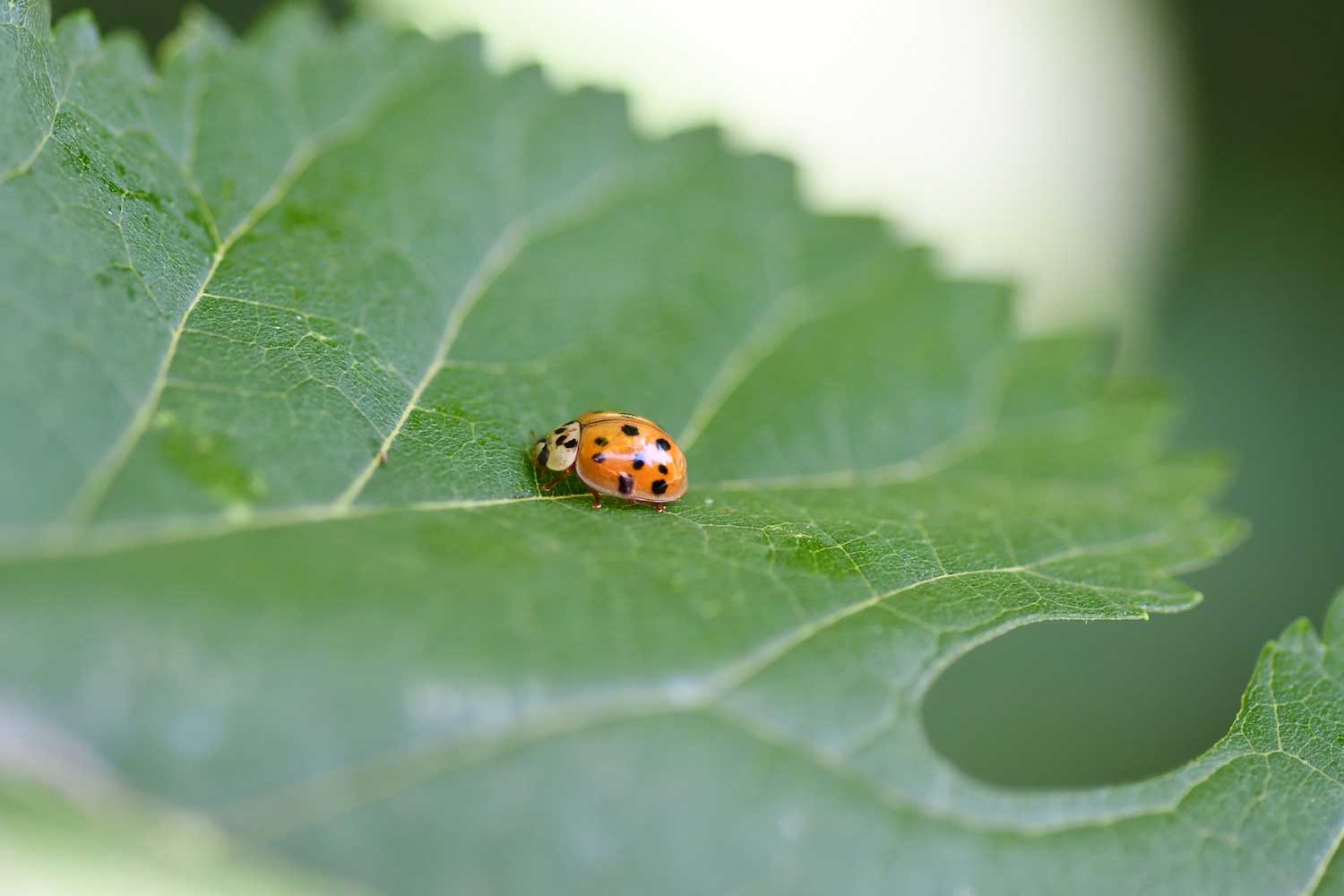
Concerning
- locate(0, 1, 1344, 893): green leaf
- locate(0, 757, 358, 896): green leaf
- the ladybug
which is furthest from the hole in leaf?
locate(0, 757, 358, 896): green leaf

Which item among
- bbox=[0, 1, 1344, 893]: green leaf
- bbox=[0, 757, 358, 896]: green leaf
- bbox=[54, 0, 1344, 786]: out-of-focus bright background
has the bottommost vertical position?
bbox=[0, 757, 358, 896]: green leaf

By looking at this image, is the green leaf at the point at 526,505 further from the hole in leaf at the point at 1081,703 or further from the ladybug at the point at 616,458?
the hole in leaf at the point at 1081,703

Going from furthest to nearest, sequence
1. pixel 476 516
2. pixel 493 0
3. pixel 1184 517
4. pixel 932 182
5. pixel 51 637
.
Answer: pixel 932 182 < pixel 493 0 < pixel 1184 517 < pixel 476 516 < pixel 51 637

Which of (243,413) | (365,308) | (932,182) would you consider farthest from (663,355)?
(932,182)

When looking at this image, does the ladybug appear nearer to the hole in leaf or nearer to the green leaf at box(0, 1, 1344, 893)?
the green leaf at box(0, 1, 1344, 893)

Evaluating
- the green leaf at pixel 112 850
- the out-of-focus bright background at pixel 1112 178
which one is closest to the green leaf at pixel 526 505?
the green leaf at pixel 112 850

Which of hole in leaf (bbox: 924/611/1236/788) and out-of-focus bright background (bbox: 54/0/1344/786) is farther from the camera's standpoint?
out-of-focus bright background (bbox: 54/0/1344/786)

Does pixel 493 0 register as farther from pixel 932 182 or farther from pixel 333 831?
pixel 333 831

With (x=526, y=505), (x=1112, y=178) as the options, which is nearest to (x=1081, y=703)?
(x=526, y=505)
